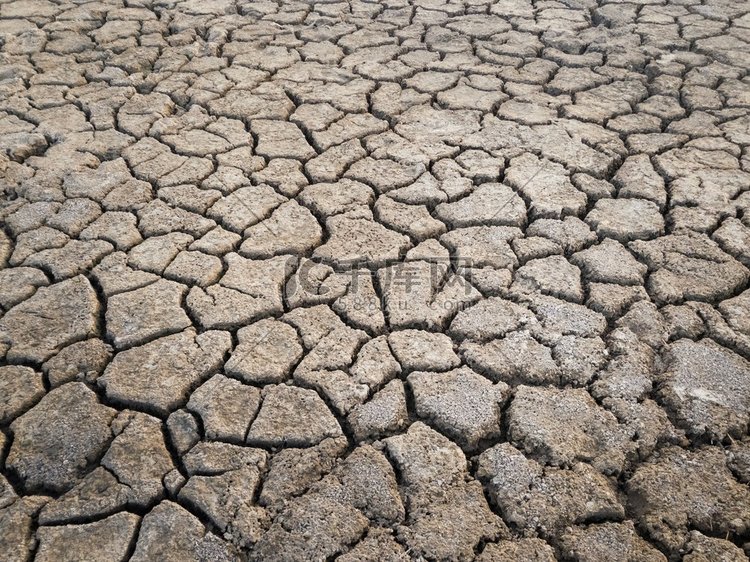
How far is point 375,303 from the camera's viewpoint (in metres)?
2.33

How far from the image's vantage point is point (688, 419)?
192 centimetres

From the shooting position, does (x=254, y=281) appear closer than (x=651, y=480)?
No

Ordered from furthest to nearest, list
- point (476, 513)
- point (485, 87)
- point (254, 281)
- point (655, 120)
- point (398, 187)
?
point (485, 87)
point (655, 120)
point (398, 187)
point (254, 281)
point (476, 513)

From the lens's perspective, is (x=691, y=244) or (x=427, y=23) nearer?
(x=691, y=244)

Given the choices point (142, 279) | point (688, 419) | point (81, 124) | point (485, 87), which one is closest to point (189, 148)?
point (81, 124)

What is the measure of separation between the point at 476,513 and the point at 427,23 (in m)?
3.63

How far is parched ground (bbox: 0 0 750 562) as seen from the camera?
1686 millimetres

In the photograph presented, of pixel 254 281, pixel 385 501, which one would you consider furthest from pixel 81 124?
pixel 385 501

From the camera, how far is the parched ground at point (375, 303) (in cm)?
169

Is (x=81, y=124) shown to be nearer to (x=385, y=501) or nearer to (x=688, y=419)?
(x=385, y=501)

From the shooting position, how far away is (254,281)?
2414 mm

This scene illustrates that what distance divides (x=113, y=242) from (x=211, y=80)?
154 centimetres

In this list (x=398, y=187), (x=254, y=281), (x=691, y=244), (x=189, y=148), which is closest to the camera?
(x=254, y=281)

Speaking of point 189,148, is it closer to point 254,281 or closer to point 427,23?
point 254,281
